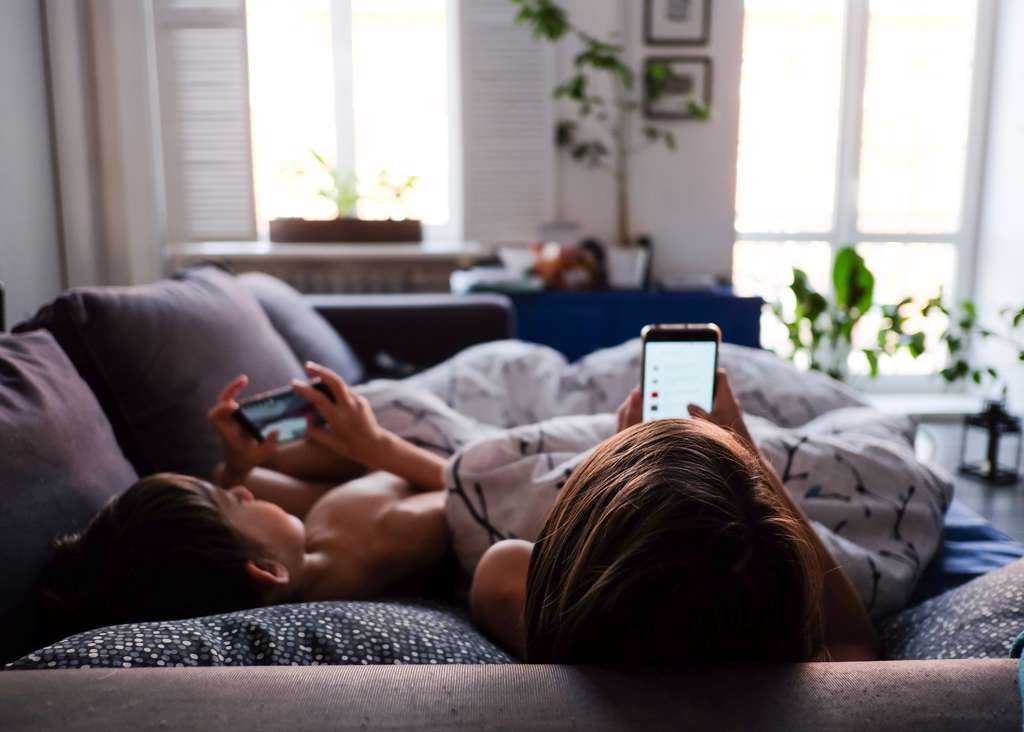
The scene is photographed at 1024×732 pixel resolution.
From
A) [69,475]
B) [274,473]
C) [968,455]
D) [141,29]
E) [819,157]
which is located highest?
[141,29]

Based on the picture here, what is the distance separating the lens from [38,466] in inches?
34.7

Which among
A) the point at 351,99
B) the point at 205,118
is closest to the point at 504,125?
the point at 351,99

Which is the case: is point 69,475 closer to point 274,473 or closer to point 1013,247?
point 274,473

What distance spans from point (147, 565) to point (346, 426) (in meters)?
0.50

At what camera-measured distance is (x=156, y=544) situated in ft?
2.72

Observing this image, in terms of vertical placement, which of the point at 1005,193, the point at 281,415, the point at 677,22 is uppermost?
the point at 677,22

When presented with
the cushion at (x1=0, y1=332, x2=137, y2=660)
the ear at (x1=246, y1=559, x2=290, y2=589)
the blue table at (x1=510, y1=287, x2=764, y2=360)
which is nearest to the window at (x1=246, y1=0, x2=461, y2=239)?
the blue table at (x1=510, y1=287, x2=764, y2=360)

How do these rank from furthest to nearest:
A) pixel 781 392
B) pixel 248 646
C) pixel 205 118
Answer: pixel 205 118
pixel 781 392
pixel 248 646

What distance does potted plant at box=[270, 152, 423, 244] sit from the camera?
11.2 feet

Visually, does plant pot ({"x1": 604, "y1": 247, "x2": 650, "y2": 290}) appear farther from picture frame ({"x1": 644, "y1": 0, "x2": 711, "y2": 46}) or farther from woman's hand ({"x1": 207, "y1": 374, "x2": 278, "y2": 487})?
woman's hand ({"x1": 207, "y1": 374, "x2": 278, "y2": 487})

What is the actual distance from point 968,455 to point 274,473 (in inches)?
119

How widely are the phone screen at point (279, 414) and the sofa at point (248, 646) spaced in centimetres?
15

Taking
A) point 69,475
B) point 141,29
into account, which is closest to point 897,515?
point 69,475

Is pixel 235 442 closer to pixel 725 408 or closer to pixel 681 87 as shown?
pixel 725 408
